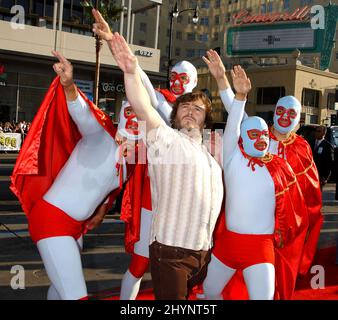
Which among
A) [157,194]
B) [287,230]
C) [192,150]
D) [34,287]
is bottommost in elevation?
[34,287]

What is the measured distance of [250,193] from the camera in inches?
122

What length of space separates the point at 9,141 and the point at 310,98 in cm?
2202

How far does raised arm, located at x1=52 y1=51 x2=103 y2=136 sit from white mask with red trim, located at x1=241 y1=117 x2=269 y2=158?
953 millimetres

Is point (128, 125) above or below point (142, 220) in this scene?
Answer: above

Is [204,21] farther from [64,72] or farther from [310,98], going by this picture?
[64,72]

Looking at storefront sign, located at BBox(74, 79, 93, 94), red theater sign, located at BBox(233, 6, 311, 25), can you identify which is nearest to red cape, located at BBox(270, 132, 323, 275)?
storefront sign, located at BBox(74, 79, 93, 94)

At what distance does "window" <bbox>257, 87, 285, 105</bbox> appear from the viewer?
3256 cm

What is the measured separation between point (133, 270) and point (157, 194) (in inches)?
43.0

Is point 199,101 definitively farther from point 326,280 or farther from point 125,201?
point 326,280

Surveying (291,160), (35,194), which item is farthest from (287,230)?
(35,194)

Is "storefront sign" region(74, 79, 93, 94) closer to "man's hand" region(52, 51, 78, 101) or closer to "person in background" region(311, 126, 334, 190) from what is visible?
"person in background" region(311, 126, 334, 190)

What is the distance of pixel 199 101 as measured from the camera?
2670 millimetres

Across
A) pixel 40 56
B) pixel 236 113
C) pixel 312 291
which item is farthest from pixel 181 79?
pixel 40 56

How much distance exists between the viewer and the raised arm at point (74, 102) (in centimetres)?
290
